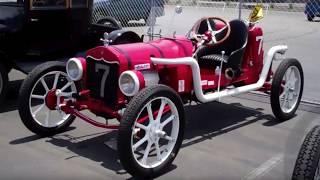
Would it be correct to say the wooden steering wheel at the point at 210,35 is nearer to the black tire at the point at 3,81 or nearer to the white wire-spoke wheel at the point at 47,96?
the white wire-spoke wheel at the point at 47,96

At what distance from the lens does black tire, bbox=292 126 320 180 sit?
9.29ft

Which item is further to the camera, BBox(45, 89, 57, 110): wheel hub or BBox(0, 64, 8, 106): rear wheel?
BBox(0, 64, 8, 106): rear wheel

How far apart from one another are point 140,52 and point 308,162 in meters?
2.02

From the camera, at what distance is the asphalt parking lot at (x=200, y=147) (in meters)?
3.96

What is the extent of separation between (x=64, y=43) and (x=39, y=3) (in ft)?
2.41

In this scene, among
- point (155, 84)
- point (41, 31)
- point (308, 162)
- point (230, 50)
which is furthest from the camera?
point (41, 31)

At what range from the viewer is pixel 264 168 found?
13.4 ft

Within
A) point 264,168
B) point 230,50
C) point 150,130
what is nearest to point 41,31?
point 230,50

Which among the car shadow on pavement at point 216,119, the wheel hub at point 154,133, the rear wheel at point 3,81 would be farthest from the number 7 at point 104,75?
the rear wheel at point 3,81

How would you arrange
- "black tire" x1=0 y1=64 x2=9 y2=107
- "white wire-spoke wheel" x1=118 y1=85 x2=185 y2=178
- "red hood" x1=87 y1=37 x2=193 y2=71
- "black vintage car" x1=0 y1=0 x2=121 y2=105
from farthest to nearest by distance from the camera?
"black vintage car" x1=0 y1=0 x2=121 y2=105, "black tire" x1=0 y1=64 x2=9 y2=107, "red hood" x1=87 y1=37 x2=193 y2=71, "white wire-spoke wheel" x1=118 y1=85 x2=185 y2=178

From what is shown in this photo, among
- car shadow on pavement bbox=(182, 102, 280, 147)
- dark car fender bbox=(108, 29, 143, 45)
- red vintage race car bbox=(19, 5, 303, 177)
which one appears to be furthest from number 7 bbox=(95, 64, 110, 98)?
dark car fender bbox=(108, 29, 143, 45)

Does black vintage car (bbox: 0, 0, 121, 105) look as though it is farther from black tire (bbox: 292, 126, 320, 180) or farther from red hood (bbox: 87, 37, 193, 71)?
black tire (bbox: 292, 126, 320, 180)

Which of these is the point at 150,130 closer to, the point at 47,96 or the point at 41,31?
the point at 47,96

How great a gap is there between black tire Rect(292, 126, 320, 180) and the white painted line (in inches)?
39.5
